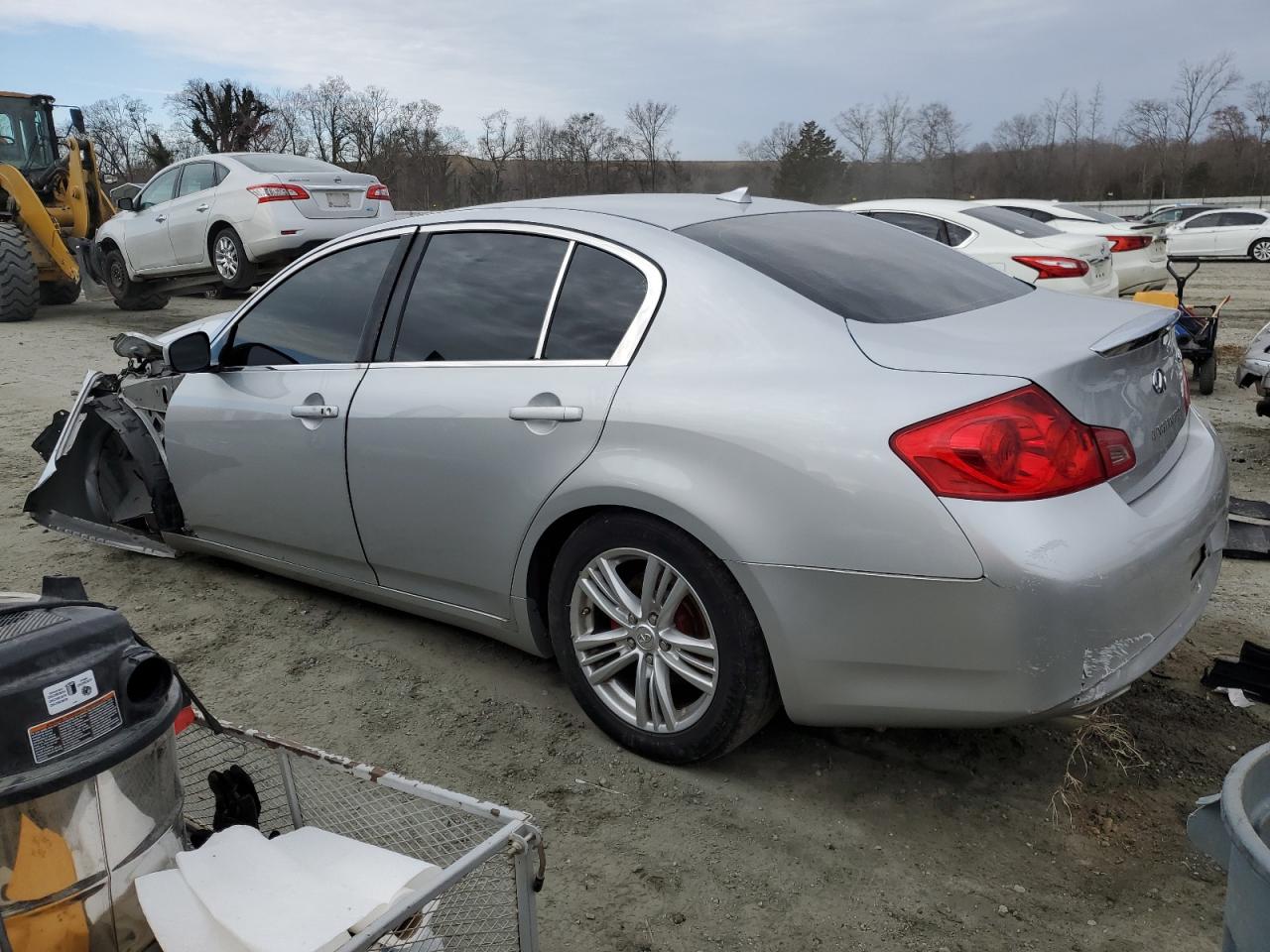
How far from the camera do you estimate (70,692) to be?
5.65 feet

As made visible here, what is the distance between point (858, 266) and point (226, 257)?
10326 millimetres

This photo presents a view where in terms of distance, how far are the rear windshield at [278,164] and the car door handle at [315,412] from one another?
8.84 m

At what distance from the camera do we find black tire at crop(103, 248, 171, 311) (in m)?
13.7

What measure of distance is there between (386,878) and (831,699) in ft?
4.10

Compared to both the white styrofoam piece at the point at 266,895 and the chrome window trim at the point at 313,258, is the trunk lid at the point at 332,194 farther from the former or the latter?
the white styrofoam piece at the point at 266,895

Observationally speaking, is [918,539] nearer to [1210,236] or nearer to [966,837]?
[966,837]

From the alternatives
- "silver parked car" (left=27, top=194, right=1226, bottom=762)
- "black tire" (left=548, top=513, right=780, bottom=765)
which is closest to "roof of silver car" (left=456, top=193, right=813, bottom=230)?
"silver parked car" (left=27, top=194, right=1226, bottom=762)

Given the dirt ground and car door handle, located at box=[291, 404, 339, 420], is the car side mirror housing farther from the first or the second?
the dirt ground

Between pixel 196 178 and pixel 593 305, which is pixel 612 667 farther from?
pixel 196 178

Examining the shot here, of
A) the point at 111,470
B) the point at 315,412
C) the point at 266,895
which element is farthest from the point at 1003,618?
the point at 111,470

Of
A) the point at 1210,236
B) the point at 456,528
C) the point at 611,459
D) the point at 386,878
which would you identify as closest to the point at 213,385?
the point at 456,528

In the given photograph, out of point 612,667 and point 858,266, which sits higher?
point 858,266

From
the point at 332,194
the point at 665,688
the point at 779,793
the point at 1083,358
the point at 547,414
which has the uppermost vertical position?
the point at 332,194

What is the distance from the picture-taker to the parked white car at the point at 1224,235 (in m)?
23.0
